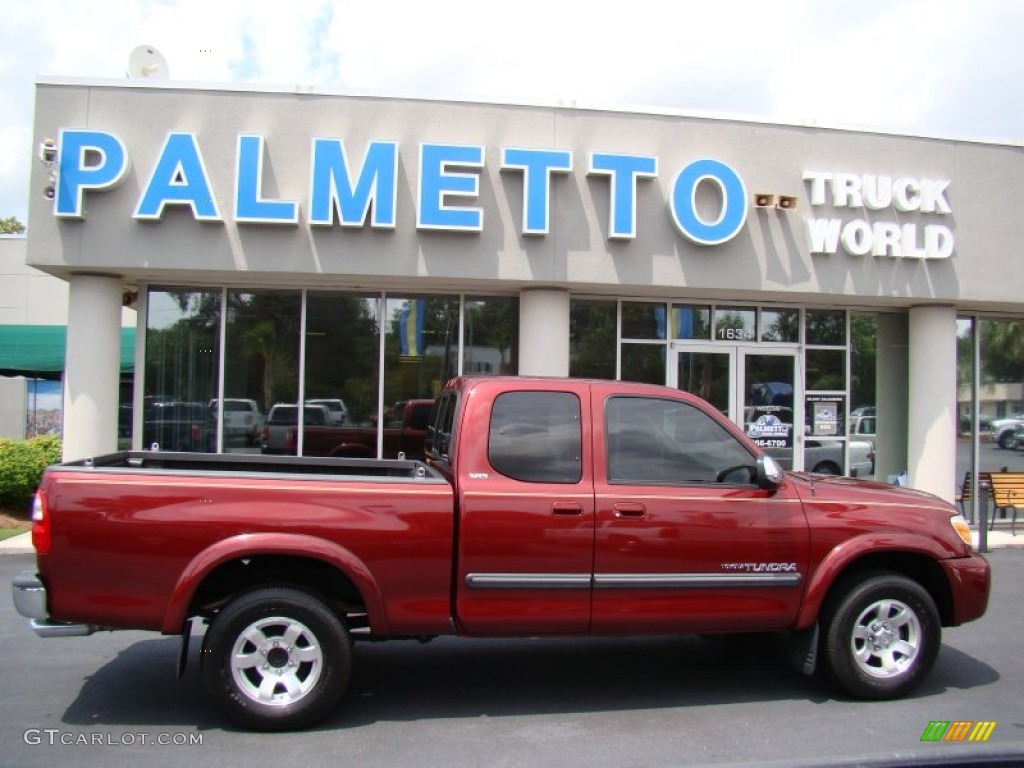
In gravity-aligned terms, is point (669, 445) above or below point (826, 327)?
below

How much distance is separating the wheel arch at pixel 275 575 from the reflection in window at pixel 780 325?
896 cm

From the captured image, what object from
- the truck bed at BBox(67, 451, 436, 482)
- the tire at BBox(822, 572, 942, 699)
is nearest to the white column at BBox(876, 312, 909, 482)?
the tire at BBox(822, 572, 942, 699)

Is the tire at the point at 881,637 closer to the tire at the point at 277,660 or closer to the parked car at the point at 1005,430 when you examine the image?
the tire at the point at 277,660

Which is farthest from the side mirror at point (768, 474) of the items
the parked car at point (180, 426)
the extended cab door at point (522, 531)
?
the parked car at point (180, 426)

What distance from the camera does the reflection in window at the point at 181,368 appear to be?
1153 cm

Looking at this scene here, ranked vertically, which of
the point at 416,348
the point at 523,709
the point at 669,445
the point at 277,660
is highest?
the point at 416,348

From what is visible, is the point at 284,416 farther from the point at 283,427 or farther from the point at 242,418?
the point at 242,418

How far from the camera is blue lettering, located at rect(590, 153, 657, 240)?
35.6 ft

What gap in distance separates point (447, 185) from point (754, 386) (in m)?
5.31

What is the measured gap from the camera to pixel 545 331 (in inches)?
440

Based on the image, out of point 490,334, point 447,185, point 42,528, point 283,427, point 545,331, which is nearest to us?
point 42,528

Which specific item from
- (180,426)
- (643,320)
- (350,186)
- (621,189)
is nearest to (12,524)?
(180,426)

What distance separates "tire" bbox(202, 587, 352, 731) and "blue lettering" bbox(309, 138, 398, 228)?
6.62 meters

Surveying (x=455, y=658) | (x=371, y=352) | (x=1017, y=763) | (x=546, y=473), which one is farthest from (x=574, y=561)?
(x=371, y=352)
